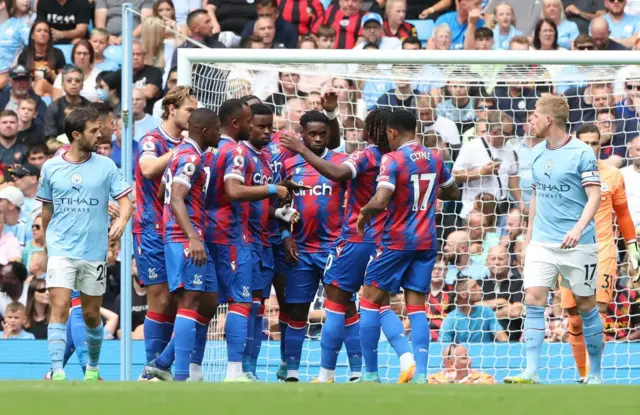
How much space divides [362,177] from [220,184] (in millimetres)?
1077

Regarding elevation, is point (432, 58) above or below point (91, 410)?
above

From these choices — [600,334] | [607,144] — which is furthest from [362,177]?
[607,144]

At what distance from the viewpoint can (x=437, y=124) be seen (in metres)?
12.1

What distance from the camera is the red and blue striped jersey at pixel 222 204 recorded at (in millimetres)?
8031

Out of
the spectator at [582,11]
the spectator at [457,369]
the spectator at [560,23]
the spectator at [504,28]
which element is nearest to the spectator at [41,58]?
the spectator at [504,28]

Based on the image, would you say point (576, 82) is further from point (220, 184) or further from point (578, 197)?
point (220, 184)

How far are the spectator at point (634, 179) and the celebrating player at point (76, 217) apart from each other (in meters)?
5.07

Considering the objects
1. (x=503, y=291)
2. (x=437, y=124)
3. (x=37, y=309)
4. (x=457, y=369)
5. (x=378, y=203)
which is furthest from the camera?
(x=37, y=309)

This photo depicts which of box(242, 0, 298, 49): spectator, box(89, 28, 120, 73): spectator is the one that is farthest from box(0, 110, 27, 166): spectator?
box(242, 0, 298, 49): spectator

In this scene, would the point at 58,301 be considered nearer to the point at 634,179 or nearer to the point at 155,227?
the point at 155,227

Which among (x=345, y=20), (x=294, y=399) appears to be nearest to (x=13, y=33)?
(x=345, y=20)

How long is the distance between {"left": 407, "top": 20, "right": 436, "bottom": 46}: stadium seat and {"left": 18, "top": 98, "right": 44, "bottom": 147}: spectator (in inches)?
177

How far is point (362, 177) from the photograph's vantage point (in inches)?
338

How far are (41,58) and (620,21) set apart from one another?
Result: 6803 mm
